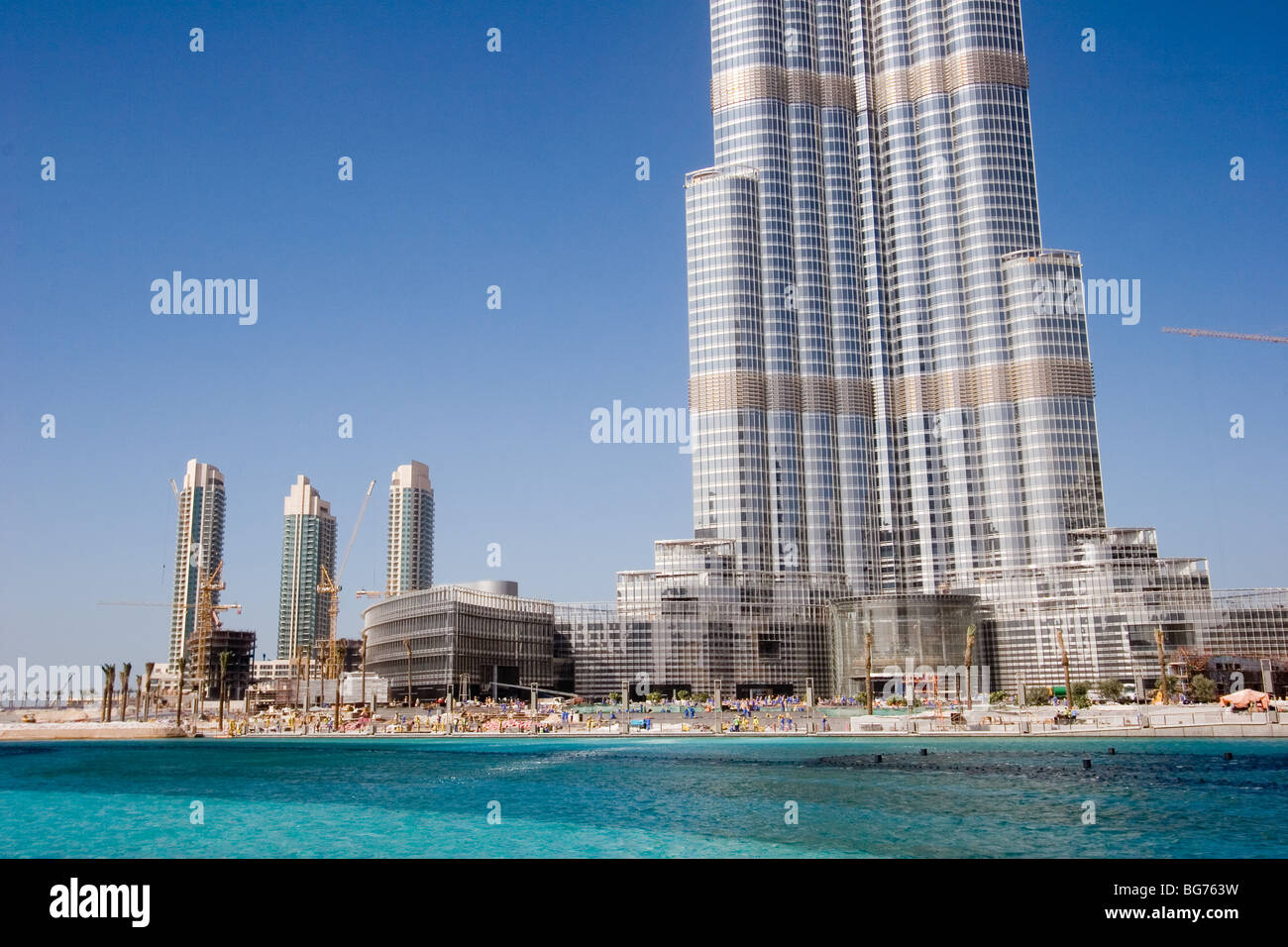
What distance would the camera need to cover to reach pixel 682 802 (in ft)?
194

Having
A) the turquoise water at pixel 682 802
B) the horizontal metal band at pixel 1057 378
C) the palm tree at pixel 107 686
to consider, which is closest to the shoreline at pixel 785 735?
the turquoise water at pixel 682 802

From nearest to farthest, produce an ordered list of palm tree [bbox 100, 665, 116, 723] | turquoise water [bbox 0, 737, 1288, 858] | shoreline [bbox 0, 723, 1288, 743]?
turquoise water [bbox 0, 737, 1288, 858]
shoreline [bbox 0, 723, 1288, 743]
palm tree [bbox 100, 665, 116, 723]

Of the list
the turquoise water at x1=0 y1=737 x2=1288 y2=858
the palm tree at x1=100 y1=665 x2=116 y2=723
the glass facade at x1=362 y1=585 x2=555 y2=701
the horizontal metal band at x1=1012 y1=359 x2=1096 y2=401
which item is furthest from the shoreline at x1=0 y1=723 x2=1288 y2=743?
the horizontal metal band at x1=1012 y1=359 x2=1096 y2=401

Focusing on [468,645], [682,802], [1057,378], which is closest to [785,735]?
[682,802]

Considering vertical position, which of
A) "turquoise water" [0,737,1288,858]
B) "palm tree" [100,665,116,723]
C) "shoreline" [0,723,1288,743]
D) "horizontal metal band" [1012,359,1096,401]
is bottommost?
"turquoise water" [0,737,1288,858]

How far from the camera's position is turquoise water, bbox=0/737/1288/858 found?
1847 inches

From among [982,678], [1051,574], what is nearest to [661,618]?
[982,678]

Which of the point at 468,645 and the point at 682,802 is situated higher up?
the point at 468,645

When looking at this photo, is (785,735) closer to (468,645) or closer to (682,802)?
(682,802)

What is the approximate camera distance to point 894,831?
159 feet

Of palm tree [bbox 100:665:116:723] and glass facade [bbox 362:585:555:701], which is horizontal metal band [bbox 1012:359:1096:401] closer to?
glass facade [bbox 362:585:555:701]

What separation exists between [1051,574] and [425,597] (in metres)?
114
